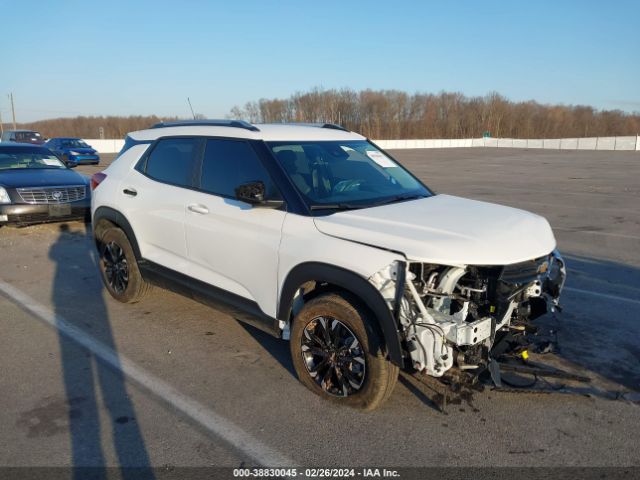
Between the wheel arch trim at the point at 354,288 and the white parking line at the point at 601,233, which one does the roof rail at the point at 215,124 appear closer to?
the wheel arch trim at the point at 354,288

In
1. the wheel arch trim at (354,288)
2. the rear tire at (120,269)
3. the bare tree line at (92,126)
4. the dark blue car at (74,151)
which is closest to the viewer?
the wheel arch trim at (354,288)

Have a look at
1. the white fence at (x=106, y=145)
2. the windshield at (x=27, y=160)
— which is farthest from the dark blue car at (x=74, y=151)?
the windshield at (x=27, y=160)

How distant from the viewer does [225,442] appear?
326 cm

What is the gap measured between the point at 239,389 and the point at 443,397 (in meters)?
1.47

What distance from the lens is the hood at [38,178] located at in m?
9.53

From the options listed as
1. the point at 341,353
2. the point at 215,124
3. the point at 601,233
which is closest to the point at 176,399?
the point at 341,353

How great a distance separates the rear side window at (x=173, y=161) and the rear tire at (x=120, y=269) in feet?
2.88

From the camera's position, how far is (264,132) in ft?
14.3

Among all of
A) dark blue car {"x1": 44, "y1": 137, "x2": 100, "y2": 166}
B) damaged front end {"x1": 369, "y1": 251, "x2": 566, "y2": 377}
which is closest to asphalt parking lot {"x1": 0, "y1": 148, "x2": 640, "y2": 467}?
damaged front end {"x1": 369, "y1": 251, "x2": 566, "y2": 377}

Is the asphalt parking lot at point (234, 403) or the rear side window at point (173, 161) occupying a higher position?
the rear side window at point (173, 161)

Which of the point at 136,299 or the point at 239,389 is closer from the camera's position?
the point at 239,389

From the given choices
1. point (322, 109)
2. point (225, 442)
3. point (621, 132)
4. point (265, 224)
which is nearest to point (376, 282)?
point (265, 224)

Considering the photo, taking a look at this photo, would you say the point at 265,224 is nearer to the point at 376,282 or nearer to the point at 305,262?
the point at 305,262

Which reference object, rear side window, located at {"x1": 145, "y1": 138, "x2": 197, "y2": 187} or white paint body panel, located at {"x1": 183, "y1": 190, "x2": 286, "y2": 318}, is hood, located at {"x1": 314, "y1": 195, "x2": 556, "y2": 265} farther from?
rear side window, located at {"x1": 145, "y1": 138, "x2": 197, "y2": 187}
